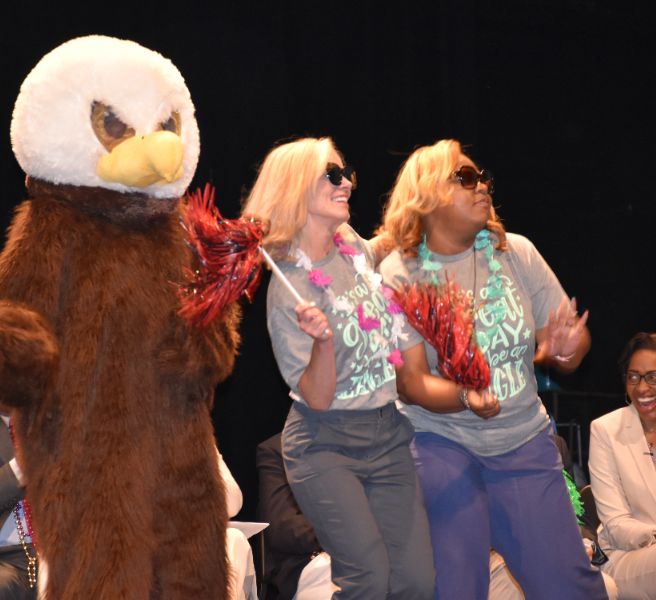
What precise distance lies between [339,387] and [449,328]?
37 centimetres

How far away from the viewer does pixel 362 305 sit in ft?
10.3

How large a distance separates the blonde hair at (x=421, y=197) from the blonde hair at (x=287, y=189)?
0.33 metres

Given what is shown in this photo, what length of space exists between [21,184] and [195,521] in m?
1.90

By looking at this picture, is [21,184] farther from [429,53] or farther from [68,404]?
[429,53]

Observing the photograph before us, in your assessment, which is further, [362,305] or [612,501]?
[612,501]

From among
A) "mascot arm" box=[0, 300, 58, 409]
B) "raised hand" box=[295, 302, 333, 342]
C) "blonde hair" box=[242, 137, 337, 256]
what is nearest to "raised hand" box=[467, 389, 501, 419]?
"raised hand" box=[295, 302, 333, 342]

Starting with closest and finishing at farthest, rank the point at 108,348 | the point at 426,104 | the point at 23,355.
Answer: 1. the point at 23,355
2. the point at 108,348
3. the point at 426,104

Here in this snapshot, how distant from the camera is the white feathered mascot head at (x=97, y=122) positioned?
2.54 m

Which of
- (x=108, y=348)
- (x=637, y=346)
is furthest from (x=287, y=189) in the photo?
(x=637, y=346)

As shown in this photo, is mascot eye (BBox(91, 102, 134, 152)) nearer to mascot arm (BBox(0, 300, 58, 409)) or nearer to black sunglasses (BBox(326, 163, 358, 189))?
mascot arm (BBox(0, 300, 58, 409))

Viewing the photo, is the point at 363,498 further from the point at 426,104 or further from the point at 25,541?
the point at 426,104

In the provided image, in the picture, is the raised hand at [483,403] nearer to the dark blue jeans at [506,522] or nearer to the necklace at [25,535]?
the dark blue jeans at [506,522]

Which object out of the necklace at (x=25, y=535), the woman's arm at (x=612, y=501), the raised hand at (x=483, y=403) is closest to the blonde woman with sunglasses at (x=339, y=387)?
the raised hand at (x=483, y=403)

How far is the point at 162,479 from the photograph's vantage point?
8.39ft
